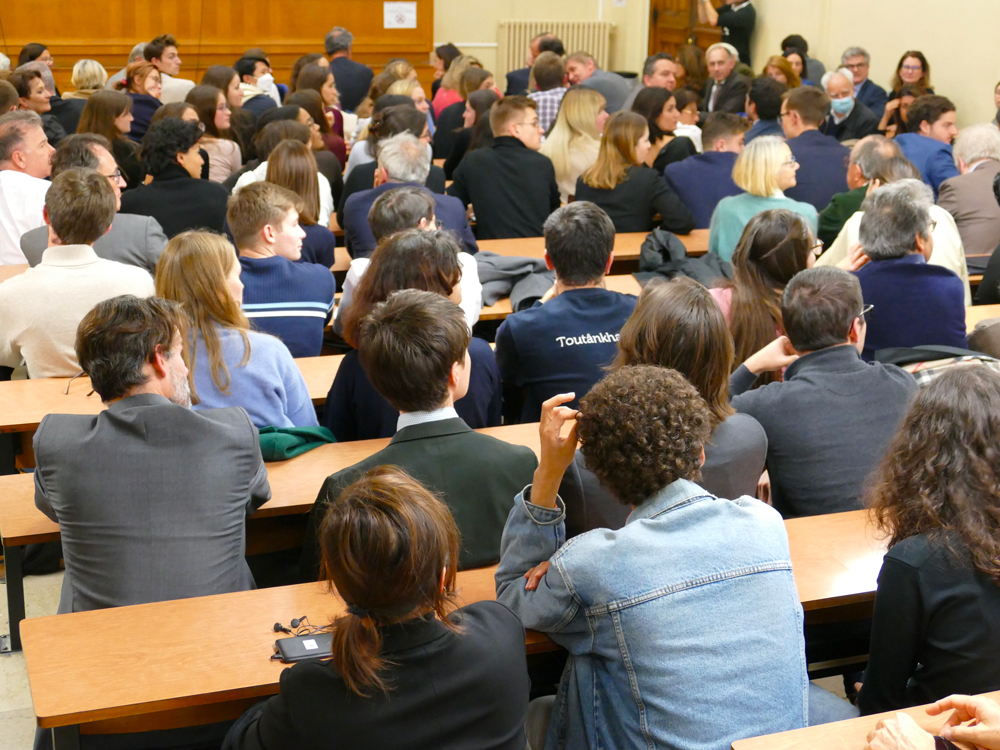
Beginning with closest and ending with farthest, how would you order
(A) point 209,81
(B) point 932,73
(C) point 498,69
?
(A) point 209,81, (B) point 932,73, (C) point 498,69

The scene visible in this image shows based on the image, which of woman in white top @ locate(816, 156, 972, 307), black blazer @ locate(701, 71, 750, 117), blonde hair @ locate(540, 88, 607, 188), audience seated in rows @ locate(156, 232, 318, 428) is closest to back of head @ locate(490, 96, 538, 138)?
blonde hair @ locate(540, 88, 607, 188)

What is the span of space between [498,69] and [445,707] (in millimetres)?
11452

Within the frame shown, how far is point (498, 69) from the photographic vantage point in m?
12.2

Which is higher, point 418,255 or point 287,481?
point 418,255

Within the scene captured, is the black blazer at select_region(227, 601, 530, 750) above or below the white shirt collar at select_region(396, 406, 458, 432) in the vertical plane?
below

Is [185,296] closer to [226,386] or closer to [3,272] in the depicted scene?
[226,386]

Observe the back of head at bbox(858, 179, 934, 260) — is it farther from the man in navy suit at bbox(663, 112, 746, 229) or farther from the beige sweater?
the beige sweater

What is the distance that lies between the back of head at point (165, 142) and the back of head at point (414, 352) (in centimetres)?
304

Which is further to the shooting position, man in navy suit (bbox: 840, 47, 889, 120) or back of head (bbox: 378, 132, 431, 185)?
man in navy suit (bbox: 840, 47, 889, 120)

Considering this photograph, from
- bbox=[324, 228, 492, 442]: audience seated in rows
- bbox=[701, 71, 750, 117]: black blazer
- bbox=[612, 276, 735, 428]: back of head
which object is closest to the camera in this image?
bbox=[612, 276, 735, 428]: back of head

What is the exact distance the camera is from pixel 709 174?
18.0 ft

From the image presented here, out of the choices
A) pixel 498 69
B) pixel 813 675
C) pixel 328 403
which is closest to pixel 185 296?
pixel 328 403

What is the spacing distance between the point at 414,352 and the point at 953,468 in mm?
1079

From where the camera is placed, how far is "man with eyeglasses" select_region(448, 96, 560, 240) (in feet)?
18.3
